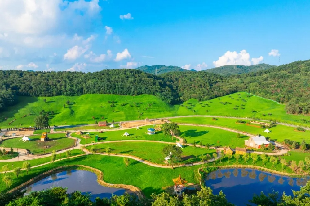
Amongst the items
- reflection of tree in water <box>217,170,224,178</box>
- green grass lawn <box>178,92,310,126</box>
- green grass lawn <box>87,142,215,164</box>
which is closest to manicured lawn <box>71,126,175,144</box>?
green grass lawn <box>87,142,215,164</box>

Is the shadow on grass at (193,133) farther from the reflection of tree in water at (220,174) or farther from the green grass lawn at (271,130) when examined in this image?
the reflection of tree in water at (220,174)

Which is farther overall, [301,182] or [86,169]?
[86,169]

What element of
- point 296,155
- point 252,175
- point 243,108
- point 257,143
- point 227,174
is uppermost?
point 243,108

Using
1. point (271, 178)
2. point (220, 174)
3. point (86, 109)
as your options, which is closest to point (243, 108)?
point (271, 178)

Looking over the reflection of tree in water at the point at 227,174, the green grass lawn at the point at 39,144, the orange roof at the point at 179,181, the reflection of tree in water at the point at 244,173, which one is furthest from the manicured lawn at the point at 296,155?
the green grass lawn at the point at 39,144

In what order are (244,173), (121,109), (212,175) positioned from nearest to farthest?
(212,175), (244,173), (121,109)

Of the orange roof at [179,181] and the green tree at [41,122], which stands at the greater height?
the green tree at [41,122]

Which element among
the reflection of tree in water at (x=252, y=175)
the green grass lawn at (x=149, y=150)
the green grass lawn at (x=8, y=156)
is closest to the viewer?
the reflection of tree in water at (x=252, y=175)

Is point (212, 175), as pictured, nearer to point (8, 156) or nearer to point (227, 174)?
point (227, 174)
